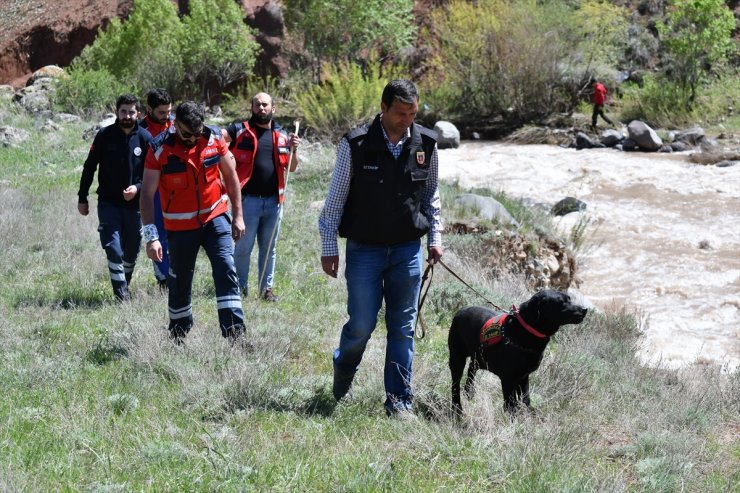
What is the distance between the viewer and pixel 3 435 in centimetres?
396

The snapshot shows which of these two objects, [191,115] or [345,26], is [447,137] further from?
[191,115]

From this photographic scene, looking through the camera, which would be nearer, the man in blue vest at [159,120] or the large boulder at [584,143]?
the man in blue vest at [159,120]

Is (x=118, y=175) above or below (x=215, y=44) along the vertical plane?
above

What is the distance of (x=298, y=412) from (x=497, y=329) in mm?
1195

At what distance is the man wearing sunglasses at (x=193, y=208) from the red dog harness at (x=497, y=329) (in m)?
1.73

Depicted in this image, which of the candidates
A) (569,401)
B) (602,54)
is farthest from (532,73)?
(569,401)

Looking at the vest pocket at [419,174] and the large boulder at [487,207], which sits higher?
the vest pocket at [419,174]

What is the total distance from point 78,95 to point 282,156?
18252mm

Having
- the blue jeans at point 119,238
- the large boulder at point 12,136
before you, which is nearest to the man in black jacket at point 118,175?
the blue jeans at point 119,238

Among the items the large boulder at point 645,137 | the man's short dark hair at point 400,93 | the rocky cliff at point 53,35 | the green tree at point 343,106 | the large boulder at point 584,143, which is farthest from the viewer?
the rocky cliff at point 53,35

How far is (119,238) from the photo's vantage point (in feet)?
23.8

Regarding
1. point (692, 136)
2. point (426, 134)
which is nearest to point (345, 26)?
point (692, 136)

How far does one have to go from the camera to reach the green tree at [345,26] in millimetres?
26578

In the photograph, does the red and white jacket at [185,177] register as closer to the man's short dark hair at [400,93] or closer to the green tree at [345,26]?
the man's short dark hair at [400,93]
